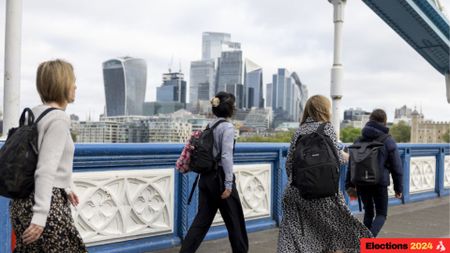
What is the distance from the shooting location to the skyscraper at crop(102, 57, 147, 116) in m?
83.6

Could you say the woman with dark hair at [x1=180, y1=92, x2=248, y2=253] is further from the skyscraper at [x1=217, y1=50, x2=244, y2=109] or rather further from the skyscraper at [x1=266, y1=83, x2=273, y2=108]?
the skyscraper at [x1=266, y1=83, x2=273, y2=108]

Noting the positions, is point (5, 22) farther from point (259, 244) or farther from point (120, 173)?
point (259, 244)

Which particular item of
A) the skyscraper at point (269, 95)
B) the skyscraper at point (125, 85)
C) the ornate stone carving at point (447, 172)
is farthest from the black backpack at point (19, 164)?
the skyscraper at point (125, 85)

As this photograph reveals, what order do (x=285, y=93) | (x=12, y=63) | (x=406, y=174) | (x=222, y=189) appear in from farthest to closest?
(x=285, y=93) < (x=406, y=174) < (x=222, y=189) < (x=12, y=63)

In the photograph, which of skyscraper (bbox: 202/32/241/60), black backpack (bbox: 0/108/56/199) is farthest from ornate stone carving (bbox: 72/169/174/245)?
skyscraper (bbox: 202/32/241/60)

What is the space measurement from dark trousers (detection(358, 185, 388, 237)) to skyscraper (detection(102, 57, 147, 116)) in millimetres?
76278

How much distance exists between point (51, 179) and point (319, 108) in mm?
2227

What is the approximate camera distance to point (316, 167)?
11.5ft

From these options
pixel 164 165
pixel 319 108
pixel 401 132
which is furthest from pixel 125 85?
pixel 319 108

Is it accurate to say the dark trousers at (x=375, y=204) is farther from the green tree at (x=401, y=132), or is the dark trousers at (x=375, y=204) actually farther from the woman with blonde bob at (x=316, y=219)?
the green tree at (x=401, y=132)

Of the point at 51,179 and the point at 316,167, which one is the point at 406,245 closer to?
the point at 316,167

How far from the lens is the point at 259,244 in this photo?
5.13m

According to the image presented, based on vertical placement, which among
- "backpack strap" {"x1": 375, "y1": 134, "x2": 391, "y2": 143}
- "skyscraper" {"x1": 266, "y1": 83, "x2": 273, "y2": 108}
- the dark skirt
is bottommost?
the dark skirt

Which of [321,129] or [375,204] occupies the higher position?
[321,129]
